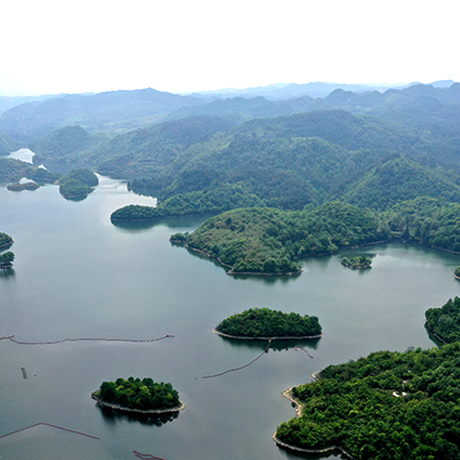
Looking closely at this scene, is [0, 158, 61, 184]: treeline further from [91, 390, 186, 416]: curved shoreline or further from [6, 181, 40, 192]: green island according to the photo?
[91, 390, 186, 416]: curved shoreline

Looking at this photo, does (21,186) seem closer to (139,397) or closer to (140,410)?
(139,397)

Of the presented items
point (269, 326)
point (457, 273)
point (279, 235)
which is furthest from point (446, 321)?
point (279, 235)

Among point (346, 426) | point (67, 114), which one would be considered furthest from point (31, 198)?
point (67, 114)

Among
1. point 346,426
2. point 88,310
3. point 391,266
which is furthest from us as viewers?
point 391,266

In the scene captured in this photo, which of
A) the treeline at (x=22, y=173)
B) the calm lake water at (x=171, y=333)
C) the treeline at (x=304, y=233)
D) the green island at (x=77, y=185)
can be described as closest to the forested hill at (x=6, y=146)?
the treeline at (x=22, y=173)

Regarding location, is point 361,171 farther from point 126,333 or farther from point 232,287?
point 126,333
